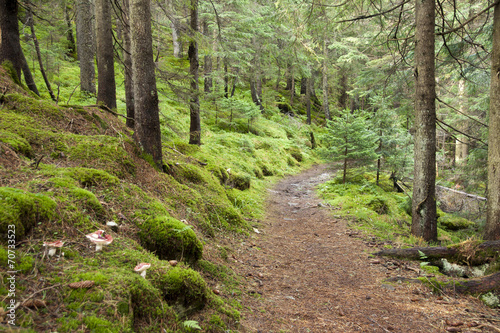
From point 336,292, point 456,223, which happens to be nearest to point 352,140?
point 456,223

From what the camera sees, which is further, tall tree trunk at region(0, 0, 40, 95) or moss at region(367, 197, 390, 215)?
moss at region(367, 197, 390, 215)

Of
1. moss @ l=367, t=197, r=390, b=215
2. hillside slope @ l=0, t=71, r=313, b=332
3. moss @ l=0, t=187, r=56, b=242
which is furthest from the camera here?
moss @ l=367, t=197, r=390, b=215

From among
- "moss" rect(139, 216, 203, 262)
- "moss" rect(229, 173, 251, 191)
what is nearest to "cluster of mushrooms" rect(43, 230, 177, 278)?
"moss" rect(139, 216, 203, 262)

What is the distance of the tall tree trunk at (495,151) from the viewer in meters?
5.41

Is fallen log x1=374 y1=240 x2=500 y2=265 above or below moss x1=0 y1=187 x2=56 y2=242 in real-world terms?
below

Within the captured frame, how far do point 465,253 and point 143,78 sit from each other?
646 centimetres

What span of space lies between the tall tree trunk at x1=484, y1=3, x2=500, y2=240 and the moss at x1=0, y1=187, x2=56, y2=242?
740cm

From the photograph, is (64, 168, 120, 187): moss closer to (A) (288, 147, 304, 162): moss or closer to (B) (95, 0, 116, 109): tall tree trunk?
(B) (95, 0, 116, 109): tall tree trunk

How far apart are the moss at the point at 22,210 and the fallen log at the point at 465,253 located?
562 centimetres

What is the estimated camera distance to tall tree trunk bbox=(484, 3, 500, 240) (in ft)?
17.7

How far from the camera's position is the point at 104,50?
6.48 m

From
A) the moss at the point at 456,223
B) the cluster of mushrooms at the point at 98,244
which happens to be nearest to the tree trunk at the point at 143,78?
the cluster of mushrooms at the point at 98,244

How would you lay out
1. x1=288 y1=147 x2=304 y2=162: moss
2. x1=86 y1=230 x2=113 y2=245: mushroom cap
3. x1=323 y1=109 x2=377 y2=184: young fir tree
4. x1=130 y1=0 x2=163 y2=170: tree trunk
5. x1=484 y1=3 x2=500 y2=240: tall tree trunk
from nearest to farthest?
1. x1=86 y1=230 x2=113 y2=245: mushroom cap
2. x1=130 y1=0 x2=163 y2=170: tree trunk
3. x1=484 y1=3 x2=500 y2=240: tall tree trunk
4. x1=323 y1=109 x2=377 y2=184: young fir tree
5. x1=288 y1=147 x2=304 y2=162: moss

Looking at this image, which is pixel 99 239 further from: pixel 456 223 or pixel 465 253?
pixel 456 223
